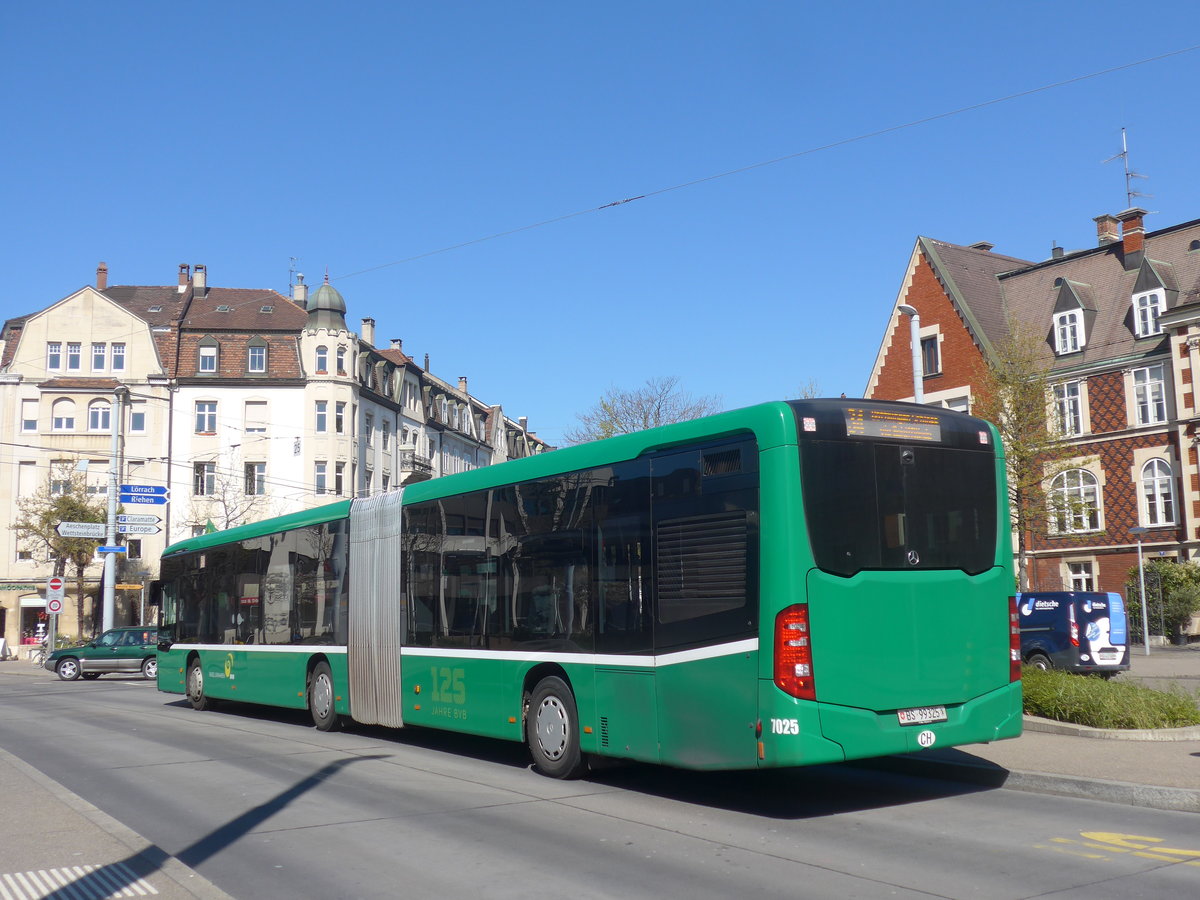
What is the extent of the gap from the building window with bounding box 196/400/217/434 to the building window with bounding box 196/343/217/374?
1.78m

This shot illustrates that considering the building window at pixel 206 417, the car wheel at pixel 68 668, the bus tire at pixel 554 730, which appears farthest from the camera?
the building window at pixel 206 417

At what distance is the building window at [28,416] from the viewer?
199 ft

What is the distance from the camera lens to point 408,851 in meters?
8.05

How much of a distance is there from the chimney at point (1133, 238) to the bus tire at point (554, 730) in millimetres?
40812

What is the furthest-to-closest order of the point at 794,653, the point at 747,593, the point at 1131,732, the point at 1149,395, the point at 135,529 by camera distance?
the point at 1149,395, the point at 135,529, the point at 1131,732, the point at 747,593, the point at 794,653

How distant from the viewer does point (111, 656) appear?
117ft

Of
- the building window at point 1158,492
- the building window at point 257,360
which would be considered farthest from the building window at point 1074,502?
the building window at point 257,360

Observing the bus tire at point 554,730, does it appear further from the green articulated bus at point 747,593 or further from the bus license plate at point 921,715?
the bus license plate at point 921,715

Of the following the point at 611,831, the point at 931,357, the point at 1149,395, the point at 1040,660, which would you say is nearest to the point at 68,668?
the point at 1040,660

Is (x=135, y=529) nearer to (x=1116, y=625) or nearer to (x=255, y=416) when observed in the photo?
(x=255, y=416)

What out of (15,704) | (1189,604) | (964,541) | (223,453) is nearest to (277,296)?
(223,453)

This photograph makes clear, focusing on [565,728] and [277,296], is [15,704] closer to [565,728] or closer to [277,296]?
[565,728]

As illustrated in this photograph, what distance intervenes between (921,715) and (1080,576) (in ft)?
127

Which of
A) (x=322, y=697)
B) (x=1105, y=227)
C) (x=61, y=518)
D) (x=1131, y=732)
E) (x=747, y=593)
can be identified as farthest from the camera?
(x=61, y=518)
